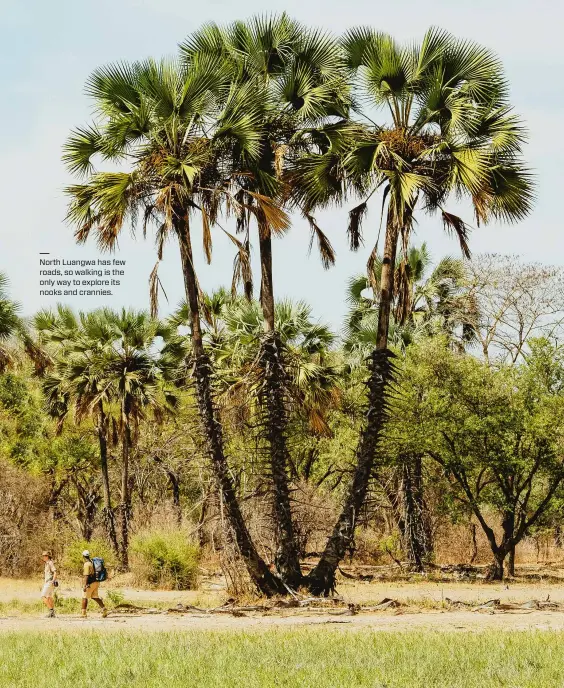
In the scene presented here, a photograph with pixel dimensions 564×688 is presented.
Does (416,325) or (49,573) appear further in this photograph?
(416,325)

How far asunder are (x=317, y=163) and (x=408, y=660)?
11527 mm

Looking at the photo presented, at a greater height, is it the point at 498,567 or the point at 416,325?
the point at 416,325

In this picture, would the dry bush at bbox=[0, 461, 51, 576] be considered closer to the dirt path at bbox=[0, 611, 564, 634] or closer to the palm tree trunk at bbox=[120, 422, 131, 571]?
the palm tree trunk at bbox=[120, 422, 131, 571]

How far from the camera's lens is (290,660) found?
10.2 metres

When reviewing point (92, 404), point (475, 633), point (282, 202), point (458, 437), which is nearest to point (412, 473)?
point (458, 437)

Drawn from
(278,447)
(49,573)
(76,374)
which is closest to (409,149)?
(278,447)

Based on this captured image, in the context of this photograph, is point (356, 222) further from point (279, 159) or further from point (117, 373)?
point (117, 373)

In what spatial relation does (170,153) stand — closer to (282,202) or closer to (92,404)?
(282,202)

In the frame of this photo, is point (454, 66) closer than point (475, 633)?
No

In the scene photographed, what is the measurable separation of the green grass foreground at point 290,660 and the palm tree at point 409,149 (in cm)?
654

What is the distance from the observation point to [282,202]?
64.5ft

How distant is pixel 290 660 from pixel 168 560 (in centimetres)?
1351

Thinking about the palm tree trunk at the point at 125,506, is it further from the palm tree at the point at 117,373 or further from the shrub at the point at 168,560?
the shrub at the point at 168,560

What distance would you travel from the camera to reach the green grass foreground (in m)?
8.98
